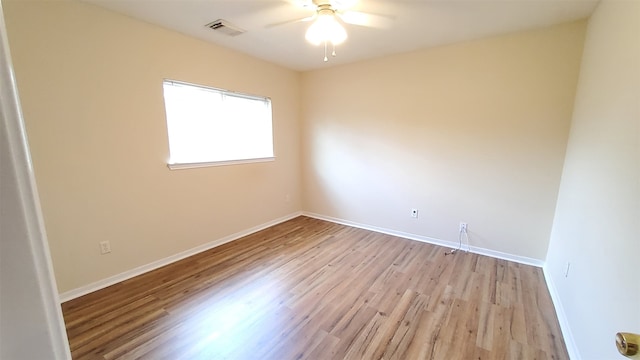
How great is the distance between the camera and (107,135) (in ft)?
7.59

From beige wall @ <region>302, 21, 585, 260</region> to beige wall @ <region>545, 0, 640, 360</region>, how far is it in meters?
0.35

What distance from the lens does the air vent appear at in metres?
2.46

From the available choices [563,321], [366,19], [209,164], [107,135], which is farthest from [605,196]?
[107,135]

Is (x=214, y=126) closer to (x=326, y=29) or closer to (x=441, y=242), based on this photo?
(x=326, y=29)

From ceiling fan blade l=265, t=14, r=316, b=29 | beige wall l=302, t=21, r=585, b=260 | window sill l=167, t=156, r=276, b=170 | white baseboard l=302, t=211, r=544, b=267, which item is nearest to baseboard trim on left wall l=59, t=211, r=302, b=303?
window sill l=167, t=156, r=276, b=170

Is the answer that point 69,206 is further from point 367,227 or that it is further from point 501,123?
point 501,123

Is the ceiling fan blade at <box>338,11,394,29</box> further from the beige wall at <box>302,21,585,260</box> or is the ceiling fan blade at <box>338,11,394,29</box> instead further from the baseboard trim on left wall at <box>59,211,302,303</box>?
the baseboard trim on left wall at <box>59,211,302,303</box>

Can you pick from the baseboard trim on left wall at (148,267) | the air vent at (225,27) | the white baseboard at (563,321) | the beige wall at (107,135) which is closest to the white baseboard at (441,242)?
the white baseboard at (563,321)

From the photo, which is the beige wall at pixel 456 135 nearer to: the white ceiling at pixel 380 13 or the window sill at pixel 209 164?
the white ceiling at pixel 380 13

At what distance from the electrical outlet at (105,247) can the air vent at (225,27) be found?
2.19m

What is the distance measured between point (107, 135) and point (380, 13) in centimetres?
257

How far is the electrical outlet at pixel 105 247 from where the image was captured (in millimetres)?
2352

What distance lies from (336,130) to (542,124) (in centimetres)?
240

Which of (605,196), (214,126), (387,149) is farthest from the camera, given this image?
(387,149)
